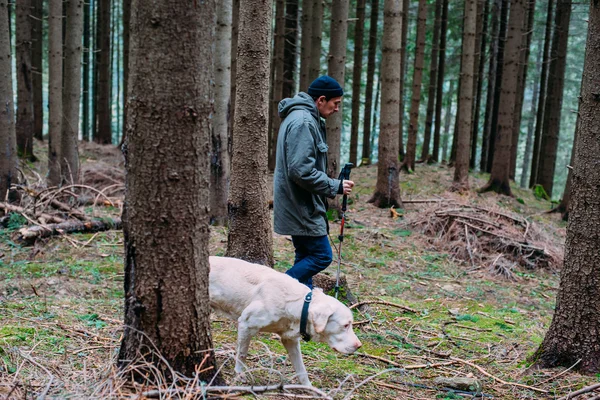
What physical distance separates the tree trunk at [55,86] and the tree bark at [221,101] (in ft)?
15.1

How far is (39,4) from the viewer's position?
68.0 feet

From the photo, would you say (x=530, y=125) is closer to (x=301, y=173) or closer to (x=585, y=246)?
(x=585, y=246)

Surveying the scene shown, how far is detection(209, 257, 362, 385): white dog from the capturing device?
3.86m

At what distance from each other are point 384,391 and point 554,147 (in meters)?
17.5

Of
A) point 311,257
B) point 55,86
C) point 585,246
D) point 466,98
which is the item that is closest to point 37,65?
point 55,86

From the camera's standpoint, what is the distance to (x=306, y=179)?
191 inches

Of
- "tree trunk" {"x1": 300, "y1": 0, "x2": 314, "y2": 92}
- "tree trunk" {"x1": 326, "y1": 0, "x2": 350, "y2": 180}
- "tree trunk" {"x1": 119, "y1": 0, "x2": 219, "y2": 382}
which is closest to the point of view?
"tree trunk" {"x1": 119, "y1": 0, "x2": 219, "y2": 382}

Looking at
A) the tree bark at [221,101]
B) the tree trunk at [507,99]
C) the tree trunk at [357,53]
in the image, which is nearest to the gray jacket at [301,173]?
the tree bark at [221,101]

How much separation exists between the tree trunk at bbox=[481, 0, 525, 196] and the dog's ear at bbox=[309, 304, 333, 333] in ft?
42.3

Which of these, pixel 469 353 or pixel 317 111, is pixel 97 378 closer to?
pixel 317 111

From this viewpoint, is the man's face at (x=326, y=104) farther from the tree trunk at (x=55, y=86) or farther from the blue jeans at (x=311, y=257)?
the tree trunk at (x=55, y=86)

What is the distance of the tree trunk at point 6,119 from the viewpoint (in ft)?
31.1

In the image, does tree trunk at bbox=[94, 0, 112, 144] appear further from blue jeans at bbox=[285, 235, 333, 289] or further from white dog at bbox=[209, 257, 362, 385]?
white dog at bbox=[209, 257, 362, 385]

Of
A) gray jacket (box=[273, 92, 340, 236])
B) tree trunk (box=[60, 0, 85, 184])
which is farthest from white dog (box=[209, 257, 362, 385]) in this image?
tree trunk (box=[60, 0, 85, 184])
